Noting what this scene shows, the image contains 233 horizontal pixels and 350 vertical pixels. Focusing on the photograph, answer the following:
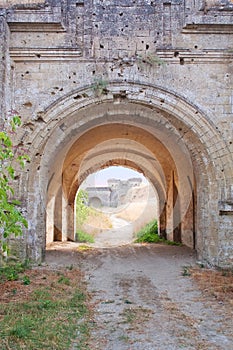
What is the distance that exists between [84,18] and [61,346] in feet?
21.9

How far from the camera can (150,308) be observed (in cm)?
517

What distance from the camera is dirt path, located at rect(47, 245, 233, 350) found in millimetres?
3949

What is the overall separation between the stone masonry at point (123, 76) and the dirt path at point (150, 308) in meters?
1.25

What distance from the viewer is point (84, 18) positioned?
7.98 meters

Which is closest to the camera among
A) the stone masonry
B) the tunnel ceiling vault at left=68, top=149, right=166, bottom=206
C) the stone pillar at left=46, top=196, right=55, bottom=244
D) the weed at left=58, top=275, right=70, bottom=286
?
the weed at left=58, top=275, right=70, bottom=286

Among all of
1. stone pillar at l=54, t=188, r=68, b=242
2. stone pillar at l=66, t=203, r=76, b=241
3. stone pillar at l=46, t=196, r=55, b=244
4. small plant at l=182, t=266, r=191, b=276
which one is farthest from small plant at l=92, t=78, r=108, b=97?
stone pillar at l=66, t=203, r=76, b=241

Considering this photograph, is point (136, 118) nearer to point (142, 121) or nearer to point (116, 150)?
point (142, 121)

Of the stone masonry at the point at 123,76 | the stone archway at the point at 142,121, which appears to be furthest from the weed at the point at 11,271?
the stone archway at the point at 142,121

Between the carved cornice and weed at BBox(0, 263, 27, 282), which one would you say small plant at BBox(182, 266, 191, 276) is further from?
the carved cornice

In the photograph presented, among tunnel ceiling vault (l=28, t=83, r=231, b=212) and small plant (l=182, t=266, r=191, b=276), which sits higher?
tunnel ceiling vault (l=28, t=83, r=231, b=212)

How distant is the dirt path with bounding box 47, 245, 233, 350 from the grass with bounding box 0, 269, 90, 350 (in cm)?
23

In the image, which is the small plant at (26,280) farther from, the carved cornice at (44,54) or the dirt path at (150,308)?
Result: the carved cornice at (44,54)

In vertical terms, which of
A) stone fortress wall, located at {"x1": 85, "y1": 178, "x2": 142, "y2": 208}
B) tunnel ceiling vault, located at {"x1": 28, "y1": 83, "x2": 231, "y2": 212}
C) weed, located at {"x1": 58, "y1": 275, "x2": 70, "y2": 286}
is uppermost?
tunnel ceiling vault, located at {"x1": 28, "y1": 83, "x2": 231, "y2": 212}

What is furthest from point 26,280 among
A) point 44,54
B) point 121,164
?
point 121,164
